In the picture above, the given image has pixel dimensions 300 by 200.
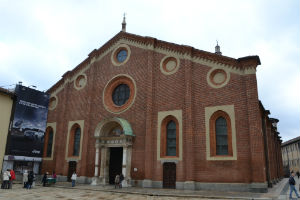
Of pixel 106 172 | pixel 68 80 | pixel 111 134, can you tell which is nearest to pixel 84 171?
pixel 106 172

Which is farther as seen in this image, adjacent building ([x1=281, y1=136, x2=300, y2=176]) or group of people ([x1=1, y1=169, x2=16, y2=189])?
adjacent building ([x1=281, y1=136, x2=300, y2=176])

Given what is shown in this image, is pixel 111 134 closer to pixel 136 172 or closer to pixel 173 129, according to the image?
pixel 136 172

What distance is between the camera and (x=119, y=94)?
82.4ft

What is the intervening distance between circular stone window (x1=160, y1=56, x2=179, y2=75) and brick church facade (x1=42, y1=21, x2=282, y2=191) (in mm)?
90

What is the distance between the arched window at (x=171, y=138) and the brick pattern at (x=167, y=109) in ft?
3.63

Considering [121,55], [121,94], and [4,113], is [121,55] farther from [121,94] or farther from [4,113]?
[4,113]

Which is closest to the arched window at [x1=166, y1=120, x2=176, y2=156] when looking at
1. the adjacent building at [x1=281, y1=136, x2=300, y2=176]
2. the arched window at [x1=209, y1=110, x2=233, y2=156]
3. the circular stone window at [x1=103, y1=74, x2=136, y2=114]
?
the arched window at [x1=209, y1=110, x2=233, y2=156]

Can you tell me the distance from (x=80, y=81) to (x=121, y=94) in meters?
6.10

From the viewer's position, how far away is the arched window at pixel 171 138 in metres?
20.8

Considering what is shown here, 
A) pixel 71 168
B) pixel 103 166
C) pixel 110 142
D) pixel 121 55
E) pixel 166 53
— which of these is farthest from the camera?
pixel 121 55

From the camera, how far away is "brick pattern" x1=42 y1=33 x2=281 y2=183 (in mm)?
18062

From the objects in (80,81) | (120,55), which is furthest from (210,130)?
(80,81)

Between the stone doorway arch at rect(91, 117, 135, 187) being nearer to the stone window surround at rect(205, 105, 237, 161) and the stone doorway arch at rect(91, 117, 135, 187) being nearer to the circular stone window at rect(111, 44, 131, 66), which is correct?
the circular stone window at rect(111, 44, 131, 66)

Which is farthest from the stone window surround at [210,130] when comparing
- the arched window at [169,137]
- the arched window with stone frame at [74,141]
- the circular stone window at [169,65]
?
the arched window with stone frame at [74,141]
